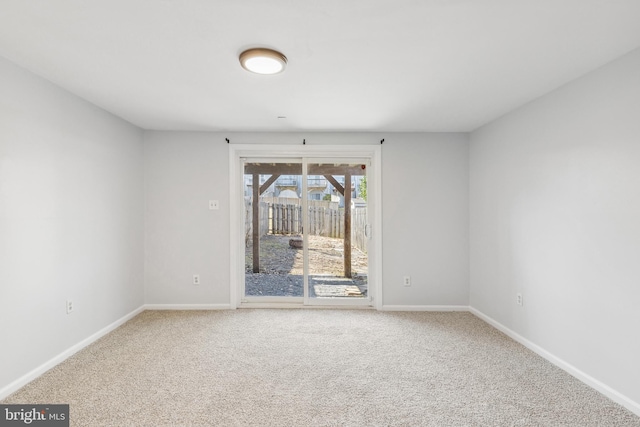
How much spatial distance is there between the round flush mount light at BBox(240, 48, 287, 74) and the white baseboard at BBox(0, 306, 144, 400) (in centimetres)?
267

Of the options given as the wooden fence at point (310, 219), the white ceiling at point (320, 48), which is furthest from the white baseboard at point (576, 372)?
the white ceiling at point (320, 48)

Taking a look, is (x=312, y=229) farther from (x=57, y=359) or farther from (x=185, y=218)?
(x=57, y=359)

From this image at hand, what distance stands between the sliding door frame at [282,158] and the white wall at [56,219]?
3.79 ft

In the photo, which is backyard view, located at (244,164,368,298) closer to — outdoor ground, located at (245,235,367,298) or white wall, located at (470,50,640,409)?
outdoor ground, located at (245,235,367,298)

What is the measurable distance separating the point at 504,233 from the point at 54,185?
415 centimetres

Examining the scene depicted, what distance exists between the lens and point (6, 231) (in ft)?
6.65

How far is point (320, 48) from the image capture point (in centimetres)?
187

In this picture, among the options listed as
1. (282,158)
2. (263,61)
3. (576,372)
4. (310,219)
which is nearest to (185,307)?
(310,219)

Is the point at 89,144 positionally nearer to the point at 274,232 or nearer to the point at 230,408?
the point at 274,232

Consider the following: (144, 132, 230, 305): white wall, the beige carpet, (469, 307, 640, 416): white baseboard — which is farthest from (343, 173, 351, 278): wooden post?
(469, 307, 640, 416): white baseboard

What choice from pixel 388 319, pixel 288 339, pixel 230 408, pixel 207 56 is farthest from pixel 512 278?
pixel 207 56

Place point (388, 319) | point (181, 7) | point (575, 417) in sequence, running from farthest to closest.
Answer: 1. point (388, 319)
2. point (575, 417)
3. point (181, 7)

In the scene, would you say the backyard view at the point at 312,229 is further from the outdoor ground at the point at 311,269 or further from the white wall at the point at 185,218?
the white wall at the point at 185,218

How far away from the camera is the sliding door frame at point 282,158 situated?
381 centimetres
